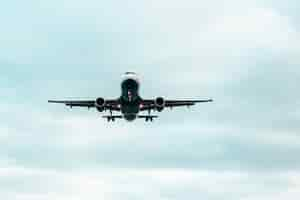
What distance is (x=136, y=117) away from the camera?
132 meters

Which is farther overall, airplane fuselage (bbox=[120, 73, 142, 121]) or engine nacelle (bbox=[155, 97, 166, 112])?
engine nacelle (bbox=[155, 97, 166, 112])

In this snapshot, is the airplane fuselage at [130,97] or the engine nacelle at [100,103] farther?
the engine nacelle at [100,103]

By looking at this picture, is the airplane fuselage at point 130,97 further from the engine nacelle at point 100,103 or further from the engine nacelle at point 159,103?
the engine nacelle at point 159,103

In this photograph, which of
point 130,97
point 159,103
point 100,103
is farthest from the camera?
point 159,103

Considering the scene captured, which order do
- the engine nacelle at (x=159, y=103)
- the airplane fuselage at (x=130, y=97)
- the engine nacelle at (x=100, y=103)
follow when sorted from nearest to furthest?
the airplane fuselage at (x=130, y=97) < the engine nacelle at (x=100, y=103) < the engine nacelle at (x=159, y=103)

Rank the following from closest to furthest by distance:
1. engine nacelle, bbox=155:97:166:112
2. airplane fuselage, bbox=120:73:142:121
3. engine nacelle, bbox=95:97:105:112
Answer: airplane fuselage, bbox=120:73:142:121 → engine nacelle, bbox=95:97:105:112 → engine nacelle, bbox=155:97:166:112

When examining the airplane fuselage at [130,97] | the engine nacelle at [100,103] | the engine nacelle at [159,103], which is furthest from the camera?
the engine nacelle at [159,103]

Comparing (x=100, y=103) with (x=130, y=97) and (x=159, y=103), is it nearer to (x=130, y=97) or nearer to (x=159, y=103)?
(x=130, y=97)

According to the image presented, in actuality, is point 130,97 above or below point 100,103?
below

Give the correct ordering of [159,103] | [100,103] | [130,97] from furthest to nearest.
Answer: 1. [159,103]
2. [100,103]
3. [130,97]

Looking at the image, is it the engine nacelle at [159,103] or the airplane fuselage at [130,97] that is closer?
the airplane fuselage at [130,97]

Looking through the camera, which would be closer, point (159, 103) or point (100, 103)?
point (100, 103)

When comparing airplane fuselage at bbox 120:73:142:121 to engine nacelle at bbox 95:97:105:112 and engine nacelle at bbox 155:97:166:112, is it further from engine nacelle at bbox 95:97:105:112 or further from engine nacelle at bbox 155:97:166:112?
engine nacelle at bbox 155:97:166:112

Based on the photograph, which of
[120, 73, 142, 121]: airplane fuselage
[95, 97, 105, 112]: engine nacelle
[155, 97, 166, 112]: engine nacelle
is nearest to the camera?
[120, 73, 142, 121]: airplane fuselage
